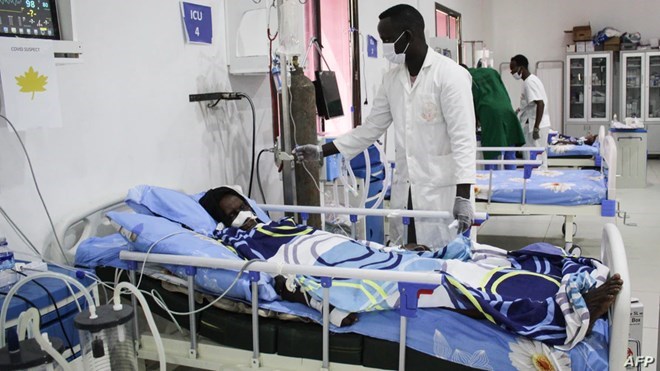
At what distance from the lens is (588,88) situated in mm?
9938

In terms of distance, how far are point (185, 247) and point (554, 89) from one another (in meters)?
9.43

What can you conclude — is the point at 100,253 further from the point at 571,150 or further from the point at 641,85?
the point at 641,85

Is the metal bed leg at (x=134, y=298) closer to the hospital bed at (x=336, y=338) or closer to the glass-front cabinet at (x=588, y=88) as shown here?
the hospital bed at (x=336, y=338)

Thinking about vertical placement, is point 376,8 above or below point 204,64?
above

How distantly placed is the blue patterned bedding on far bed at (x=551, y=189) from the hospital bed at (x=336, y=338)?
79.3 inches

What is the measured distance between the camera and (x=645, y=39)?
9.85 meters

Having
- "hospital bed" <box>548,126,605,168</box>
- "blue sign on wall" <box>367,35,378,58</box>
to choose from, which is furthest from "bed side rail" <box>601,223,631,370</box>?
"hospital bed" <box>548,126,605,168</box>

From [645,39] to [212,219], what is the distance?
9481 millimetres

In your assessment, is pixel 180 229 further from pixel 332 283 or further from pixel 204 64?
pixel 204 64

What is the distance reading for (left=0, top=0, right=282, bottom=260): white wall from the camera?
2232 millimetres

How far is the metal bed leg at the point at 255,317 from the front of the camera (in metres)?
1.93

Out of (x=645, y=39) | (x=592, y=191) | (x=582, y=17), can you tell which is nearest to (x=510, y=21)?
(x=582, y=17)

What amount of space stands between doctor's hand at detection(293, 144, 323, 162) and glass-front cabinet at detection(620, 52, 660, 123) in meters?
8.26

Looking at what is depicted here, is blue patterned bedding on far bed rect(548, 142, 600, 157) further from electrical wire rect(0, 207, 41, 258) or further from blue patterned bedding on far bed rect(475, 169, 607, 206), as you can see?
electrical wire rect(0, 207, 41, 258)
